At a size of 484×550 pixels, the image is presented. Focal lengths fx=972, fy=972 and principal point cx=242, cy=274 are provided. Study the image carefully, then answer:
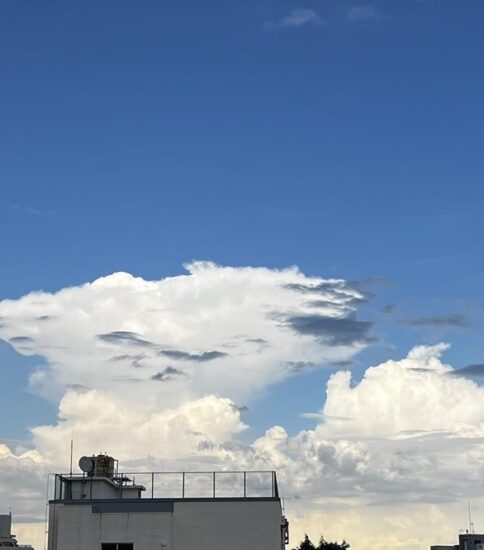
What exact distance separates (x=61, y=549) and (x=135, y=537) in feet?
14.3

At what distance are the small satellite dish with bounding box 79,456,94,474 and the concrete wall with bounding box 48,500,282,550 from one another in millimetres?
6650

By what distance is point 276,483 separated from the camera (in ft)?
190

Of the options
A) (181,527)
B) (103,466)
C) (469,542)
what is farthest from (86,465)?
(469,542)

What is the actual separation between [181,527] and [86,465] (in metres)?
10.00

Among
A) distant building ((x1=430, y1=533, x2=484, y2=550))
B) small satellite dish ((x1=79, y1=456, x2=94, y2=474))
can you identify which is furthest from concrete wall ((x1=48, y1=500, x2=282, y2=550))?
distant building ((x1=430, y1=533, x2=484, y2=550))

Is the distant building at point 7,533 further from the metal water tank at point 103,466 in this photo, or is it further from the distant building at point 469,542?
the distant building at point 469,542

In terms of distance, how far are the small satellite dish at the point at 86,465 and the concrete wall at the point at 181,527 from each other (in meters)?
6.65

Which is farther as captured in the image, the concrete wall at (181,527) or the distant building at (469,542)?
the distant building at (469,542)

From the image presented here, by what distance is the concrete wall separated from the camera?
55.7 metres

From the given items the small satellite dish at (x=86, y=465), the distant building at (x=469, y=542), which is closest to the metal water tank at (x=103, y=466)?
the small satellite dish at (x=86, y=465)

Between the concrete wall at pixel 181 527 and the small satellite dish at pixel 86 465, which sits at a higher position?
the small satellite dish at pixel 86 465

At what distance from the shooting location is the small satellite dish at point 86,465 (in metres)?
63.1

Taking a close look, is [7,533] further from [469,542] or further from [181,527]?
[469,542]

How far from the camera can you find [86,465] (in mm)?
63281
